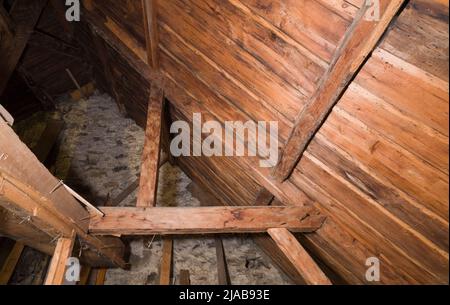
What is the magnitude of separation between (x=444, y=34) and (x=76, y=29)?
5.56 m

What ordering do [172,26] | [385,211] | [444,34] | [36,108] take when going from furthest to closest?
[36,108] → [172,26] → [385,211] → [444,34]

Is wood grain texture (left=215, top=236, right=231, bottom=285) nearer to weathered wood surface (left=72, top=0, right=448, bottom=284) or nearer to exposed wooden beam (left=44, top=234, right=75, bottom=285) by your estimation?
weathered wood surface (left=72, top=0, right=448, bottom=284)

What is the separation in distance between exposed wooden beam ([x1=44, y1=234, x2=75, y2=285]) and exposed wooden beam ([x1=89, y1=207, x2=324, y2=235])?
0.35m

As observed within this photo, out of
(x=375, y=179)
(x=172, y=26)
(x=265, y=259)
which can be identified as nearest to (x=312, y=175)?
(x=375, y=179)

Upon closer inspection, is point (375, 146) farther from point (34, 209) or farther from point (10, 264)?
point (10, 264)

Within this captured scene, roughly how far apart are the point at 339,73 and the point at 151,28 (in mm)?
2065

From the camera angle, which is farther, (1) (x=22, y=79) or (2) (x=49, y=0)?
(1) (x=22, y=79)

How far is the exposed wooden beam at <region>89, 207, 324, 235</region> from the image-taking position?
7.76ft

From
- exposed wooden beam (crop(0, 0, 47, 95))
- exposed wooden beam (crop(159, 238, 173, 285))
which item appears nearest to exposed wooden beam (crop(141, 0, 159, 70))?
exposed wooden beam (crop(0, 0, 47, 95))

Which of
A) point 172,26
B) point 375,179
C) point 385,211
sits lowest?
point 385,211

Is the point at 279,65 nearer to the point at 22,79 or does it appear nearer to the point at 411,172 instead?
the point at 411,172
